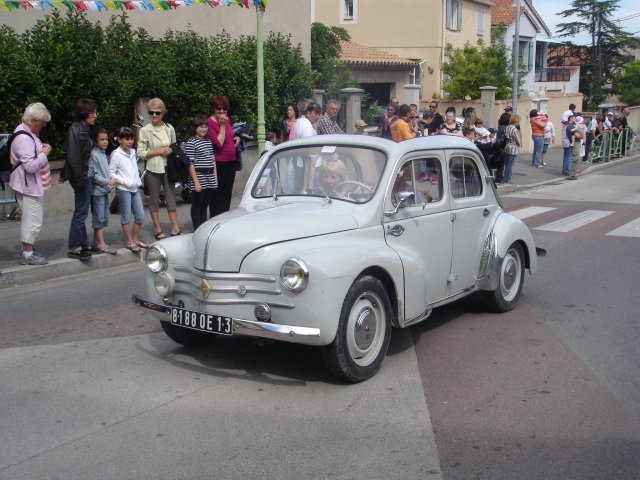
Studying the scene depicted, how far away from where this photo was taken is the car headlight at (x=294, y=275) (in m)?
5.32

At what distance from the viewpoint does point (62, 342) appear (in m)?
6.89

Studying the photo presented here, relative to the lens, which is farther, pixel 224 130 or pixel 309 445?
pixel 224 130

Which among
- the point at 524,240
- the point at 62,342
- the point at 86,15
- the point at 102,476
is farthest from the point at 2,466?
the point at 86,15

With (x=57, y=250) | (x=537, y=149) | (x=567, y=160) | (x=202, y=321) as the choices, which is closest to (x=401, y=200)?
(x=202, y=321)

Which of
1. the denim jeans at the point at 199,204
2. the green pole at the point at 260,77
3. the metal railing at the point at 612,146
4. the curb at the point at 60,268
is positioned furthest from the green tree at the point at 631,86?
the curb at the point at 60,268

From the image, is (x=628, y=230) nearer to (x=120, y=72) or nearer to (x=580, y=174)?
(x=120, y=72)

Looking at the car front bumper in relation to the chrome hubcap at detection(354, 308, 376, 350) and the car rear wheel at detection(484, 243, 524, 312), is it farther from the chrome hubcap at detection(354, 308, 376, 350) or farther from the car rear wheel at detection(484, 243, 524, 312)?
the car rear wheel at detection(484, 243, 524, 312)

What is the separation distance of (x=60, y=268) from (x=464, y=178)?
520 cm

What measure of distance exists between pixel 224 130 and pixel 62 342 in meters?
5.23

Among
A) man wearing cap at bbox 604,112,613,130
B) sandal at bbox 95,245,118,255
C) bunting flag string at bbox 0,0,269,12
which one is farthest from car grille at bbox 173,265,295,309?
man wearing cap at bbox 604,112,613,130

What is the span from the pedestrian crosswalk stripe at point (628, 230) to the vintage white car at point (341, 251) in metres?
6.02

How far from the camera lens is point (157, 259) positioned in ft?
20.0

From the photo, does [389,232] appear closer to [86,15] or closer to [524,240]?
[524,240]

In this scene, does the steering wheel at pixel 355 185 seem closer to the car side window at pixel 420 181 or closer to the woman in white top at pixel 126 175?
the car side window at pixel 420 181
